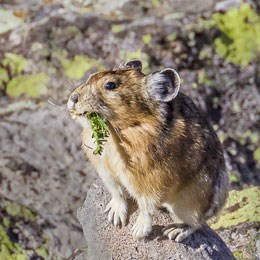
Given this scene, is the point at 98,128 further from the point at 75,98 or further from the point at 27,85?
the point at 27,85

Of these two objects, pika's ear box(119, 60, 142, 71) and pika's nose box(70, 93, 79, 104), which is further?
pika's ear box(119, 60, 142, 71)

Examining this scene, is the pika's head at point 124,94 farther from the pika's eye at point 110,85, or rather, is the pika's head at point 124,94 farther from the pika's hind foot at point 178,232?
the pika's hind foot at point 178,232

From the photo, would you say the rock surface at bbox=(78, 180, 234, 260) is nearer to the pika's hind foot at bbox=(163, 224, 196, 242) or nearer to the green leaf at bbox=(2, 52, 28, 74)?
the pika's hind foot at bbox=(163, 224, 196, 242)

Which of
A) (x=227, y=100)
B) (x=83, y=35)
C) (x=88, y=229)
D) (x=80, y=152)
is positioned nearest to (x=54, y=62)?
(x=83, y=35)

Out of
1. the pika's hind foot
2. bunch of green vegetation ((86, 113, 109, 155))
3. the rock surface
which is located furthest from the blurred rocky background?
bunch of green vegetation ((86, 113, 109, 155))

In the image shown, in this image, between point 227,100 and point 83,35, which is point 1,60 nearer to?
point 83,35

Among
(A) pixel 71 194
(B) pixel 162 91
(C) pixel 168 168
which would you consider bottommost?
(A) pixel 71 194
